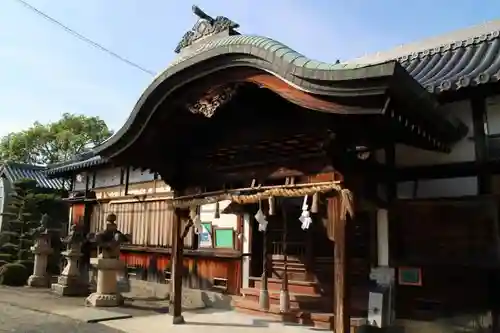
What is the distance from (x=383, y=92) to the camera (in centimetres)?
529

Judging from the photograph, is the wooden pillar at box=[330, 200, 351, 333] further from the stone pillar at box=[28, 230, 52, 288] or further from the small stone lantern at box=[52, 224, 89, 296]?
the stone pillar at box=[28, 230, 52, 288]

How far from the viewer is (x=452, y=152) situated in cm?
736

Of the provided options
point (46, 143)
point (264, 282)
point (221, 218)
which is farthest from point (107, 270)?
point (46, 143)

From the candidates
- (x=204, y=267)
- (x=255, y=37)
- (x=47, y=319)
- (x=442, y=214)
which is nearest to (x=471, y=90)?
(x=442, y=214)

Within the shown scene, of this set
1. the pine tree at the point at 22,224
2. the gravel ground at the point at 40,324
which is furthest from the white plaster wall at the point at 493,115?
the pine tree at the point at 22,224

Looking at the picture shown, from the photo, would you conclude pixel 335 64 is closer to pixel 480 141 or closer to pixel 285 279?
pixel 480 141

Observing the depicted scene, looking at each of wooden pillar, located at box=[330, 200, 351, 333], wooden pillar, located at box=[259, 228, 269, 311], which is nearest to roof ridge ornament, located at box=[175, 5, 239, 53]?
wooden pillar, located at box=[330, 200, 351, 333]

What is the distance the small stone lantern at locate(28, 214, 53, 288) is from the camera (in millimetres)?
16812

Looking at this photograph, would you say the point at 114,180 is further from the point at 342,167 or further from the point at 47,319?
the point at 342,167

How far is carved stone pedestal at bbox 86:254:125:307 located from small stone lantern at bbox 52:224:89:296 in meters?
2.69

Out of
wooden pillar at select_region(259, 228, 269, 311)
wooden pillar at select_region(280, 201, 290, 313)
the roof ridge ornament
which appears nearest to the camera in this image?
the roof ridge ornament

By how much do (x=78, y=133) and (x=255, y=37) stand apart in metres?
37.7

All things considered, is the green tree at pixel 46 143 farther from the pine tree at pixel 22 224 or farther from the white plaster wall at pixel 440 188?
the white plaster wall at pixel 440 188

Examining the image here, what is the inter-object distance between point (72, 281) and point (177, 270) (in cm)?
661
